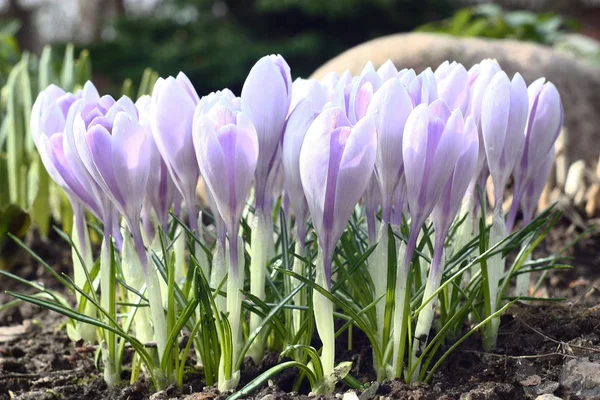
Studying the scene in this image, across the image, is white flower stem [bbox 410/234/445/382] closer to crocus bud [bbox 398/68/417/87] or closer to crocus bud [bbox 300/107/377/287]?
crocus bud [bbox 300/107/377/287]

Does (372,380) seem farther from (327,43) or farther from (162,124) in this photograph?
(327,43)

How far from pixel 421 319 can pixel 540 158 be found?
0.42 m

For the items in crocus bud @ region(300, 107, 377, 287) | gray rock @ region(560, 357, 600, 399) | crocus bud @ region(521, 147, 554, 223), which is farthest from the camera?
crocus bud @ region(521, 147, 554, 223)

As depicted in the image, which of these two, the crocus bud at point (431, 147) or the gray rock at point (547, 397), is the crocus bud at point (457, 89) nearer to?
the crocus bud at point (431, 147)

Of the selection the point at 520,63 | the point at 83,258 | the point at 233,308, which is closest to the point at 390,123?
the point at 233,308

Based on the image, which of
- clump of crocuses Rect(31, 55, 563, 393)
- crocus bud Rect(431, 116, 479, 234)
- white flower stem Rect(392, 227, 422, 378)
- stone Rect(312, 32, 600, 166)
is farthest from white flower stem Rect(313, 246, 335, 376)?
stone Rect(312, 32, 600, 166)

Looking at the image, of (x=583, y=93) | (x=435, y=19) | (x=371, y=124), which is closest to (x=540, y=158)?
(x=371, y=124)

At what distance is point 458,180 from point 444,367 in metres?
0.39

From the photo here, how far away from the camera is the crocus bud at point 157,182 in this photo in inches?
47.9

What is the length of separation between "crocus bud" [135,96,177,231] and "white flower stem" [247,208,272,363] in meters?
0.20

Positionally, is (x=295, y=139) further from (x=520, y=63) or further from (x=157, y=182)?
(x=520, y=63)

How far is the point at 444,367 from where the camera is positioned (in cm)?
127

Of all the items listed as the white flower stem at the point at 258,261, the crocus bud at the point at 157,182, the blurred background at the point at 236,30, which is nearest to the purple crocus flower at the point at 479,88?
the white flower stem at the point at 258,261

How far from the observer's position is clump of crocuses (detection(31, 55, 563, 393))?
105 cm
